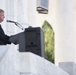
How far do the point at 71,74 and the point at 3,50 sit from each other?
10.4 metres

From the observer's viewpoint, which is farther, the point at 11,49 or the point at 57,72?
the point at 57,72

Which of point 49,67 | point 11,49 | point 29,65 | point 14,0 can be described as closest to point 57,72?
point 49,67

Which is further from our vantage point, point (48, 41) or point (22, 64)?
point (48, 41)

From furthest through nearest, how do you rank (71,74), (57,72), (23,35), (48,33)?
(48,33)
(71,74)
(57,72)
(23,35)

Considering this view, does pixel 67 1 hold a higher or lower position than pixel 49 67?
higher

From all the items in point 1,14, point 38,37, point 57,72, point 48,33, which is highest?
point 1,14

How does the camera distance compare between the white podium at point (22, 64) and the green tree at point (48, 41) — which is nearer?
the white podium at point (22, 64)

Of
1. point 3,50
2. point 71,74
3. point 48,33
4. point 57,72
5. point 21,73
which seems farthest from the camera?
point 48,33

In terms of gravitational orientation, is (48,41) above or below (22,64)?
below

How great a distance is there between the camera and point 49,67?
12781mm

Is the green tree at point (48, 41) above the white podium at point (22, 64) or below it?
below

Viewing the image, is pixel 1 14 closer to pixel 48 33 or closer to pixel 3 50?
pixel 3 50

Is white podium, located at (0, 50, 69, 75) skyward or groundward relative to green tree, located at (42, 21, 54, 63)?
skyward

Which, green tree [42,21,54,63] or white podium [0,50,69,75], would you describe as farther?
green tree [42,21,54,63]
